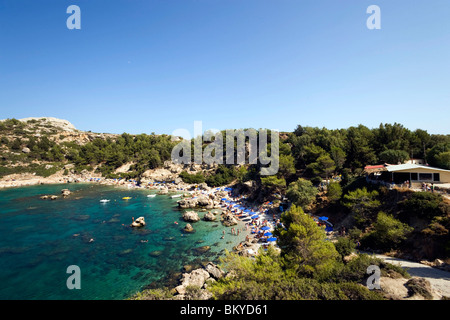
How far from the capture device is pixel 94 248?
26156 millimetres

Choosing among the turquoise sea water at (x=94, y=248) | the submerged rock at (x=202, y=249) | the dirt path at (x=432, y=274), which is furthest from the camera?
the submerged rock at (x=202, y=249)

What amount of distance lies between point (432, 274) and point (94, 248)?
3587cm

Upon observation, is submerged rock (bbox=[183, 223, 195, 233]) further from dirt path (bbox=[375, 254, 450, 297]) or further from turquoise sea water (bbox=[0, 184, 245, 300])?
dirt path (bbox=[375, 254, 450, 297])

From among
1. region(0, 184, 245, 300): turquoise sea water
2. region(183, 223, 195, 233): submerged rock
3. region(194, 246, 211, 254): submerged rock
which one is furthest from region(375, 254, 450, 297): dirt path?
region(183, 223, 195, 233): submerged rock

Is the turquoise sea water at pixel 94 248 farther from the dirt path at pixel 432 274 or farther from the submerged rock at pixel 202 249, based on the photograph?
the dirt path at pixel 432 274

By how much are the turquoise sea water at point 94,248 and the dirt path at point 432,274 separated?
1824cm

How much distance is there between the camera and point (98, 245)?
27.0m

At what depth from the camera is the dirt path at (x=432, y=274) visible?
13.1 metres

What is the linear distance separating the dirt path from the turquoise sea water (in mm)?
18241

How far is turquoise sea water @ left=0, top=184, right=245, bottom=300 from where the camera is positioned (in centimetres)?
1886
